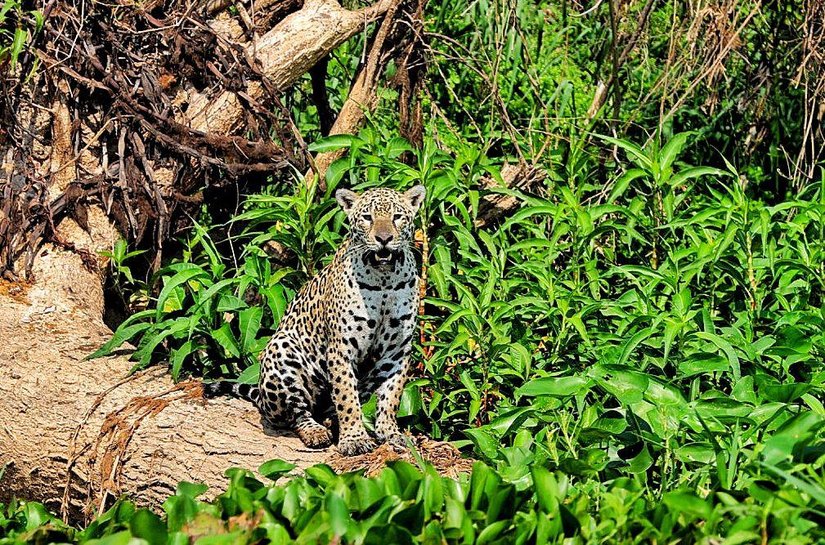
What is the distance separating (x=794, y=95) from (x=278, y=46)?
415cm

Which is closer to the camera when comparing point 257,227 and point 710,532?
point 710,532

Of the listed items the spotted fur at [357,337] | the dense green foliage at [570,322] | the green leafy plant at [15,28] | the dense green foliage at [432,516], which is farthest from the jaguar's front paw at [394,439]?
the green leafy plant at [15,28]

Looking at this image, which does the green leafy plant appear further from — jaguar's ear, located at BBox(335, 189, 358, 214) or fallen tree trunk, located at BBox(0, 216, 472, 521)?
jaguar's ear, located at BBox(335, 189, 358, 214)

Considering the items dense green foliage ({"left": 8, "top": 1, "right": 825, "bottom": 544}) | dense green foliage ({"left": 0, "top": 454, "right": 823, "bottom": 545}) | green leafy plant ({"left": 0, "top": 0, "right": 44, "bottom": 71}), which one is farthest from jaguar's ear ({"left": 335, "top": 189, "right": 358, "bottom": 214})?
dense green foliage ({"left": 0, "top": 454, "right": 823, "bottom": 545})

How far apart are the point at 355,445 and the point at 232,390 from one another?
0.87 m

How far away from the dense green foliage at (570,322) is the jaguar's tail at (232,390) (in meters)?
0.17

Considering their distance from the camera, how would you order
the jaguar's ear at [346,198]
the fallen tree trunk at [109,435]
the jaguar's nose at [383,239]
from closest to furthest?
1. the fallen tree trunk at [109,435]
2. the jaguar's nose at [383,239]
3. the jaguar's ear at [346,198]

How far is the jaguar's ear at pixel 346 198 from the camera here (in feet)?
20.9

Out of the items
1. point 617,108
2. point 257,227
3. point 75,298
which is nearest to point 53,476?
point 75,298

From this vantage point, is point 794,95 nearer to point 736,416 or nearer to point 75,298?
point 736,416

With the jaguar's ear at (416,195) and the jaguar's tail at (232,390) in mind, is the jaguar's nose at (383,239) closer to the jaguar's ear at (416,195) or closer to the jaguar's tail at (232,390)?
the jaguar's ear at (416,195)

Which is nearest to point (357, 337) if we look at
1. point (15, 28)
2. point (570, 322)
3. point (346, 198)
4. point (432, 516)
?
point (346, 198)

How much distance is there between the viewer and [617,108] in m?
8.58

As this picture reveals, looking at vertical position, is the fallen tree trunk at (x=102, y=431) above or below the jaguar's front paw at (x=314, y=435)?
above
